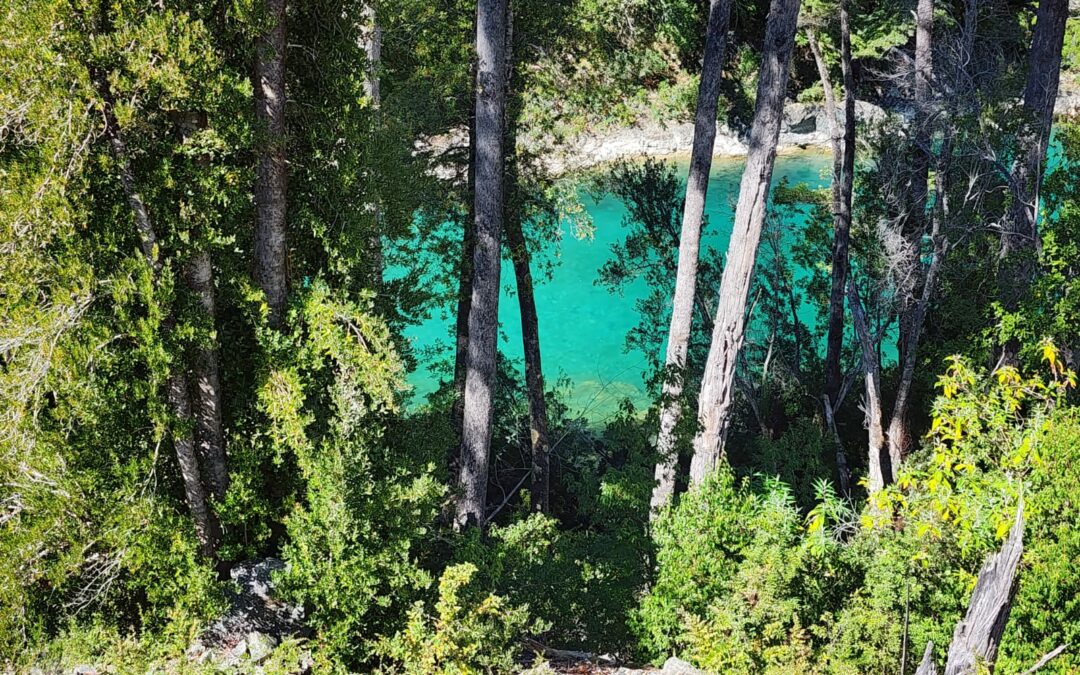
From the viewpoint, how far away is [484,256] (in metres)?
9.52

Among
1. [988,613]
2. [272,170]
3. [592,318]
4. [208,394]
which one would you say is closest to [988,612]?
[988,613]

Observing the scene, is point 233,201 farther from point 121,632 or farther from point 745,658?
point 745,658

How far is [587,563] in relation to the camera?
28.0 ft

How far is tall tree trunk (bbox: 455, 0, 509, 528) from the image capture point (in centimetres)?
923

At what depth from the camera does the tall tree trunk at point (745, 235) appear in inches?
330

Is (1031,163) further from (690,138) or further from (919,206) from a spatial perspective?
(690,138)

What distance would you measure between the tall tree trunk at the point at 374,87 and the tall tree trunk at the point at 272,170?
791 millimetres

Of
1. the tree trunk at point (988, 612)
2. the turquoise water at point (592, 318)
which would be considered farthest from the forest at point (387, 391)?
the turquoise water at point (592, 318)

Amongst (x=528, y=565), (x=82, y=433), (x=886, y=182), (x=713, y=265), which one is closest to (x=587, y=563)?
(x=528, y=565)

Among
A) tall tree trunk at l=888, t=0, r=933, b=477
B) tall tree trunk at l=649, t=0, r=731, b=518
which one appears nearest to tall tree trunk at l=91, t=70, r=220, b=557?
tall tree trunk at l=649, t=0, r=731, b=518

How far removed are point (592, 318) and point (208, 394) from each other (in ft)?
50.7

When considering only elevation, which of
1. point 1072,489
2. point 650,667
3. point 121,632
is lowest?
point 650,667

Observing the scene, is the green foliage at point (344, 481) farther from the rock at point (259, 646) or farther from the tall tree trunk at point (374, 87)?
the tall tree trunk at point (374, 87)

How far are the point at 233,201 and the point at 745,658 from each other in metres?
5.11
